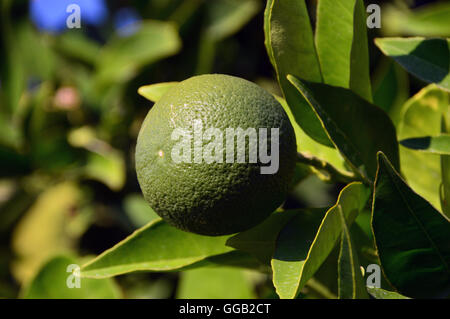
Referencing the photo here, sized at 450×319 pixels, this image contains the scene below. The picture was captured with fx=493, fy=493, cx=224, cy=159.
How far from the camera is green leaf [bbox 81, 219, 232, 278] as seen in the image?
3.14 ft

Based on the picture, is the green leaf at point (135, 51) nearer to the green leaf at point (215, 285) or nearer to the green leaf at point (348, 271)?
the green leaf at point (215, 285)

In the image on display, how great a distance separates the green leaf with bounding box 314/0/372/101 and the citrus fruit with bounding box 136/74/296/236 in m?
0.17

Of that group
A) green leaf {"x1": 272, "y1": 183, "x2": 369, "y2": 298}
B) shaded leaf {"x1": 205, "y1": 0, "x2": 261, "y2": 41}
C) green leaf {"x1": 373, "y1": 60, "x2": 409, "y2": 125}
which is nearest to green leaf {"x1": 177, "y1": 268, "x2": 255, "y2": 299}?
green leaf {"x1": 272, "y1": 183, "x2": 369, "y2": 298}

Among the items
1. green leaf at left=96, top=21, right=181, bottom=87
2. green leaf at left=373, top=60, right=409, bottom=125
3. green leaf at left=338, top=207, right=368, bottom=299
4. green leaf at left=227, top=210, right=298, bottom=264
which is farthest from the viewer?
green leaf at left=96, top=21, right=181, bottom=87

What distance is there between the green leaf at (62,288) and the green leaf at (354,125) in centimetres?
68

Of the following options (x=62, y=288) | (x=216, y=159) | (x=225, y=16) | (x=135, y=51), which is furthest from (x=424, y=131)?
(x=135, y=51)

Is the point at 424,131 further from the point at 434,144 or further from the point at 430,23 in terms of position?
the point at 430,23

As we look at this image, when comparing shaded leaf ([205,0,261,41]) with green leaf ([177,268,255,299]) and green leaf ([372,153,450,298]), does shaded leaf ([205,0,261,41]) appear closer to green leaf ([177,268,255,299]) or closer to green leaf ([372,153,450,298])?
green leaf ([177,268,255,299])

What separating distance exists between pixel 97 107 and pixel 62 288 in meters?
1.09

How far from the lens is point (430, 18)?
1667mm

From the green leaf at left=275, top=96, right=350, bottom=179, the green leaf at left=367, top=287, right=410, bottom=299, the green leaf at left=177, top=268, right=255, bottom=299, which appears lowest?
the green leaf at left=177, top=268, right=255, bottom=299

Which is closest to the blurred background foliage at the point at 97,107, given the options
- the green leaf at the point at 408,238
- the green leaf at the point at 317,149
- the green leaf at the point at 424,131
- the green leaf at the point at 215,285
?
the green leaf at the point at 215,285
